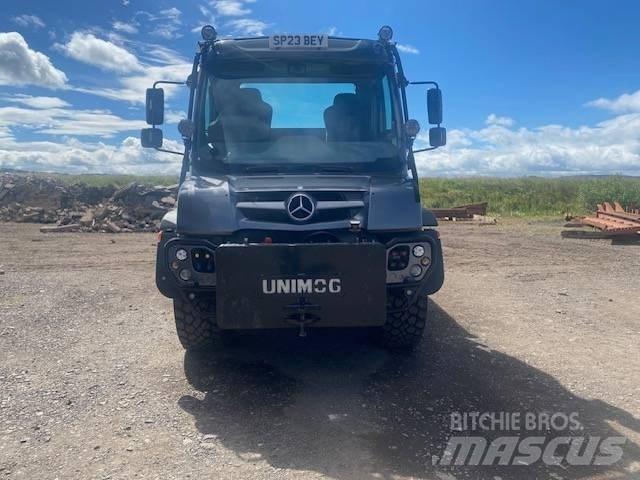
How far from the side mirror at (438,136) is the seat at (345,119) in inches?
34.0

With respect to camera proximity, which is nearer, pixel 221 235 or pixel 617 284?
pixel 221 235

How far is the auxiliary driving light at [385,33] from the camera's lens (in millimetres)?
5395

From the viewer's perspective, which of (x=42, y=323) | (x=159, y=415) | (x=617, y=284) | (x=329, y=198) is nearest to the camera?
(x=159, y=415)

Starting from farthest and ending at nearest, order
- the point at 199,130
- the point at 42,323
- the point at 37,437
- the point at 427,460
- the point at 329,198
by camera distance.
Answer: the point at 42,323, the point at 199,130, the point at 329,198, the point at 37,437, the point at 427,460

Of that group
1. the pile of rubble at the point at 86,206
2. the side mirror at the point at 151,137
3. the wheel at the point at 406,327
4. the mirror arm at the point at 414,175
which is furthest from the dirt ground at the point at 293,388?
the pile of rubble at the point at 86,206

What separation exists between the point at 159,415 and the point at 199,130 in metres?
2.43

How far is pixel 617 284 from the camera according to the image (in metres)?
8.99

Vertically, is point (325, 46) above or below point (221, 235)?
above

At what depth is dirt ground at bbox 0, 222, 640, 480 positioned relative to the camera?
345 cm

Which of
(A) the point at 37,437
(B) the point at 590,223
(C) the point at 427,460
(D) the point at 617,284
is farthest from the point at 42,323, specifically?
(B) the point at 590,223

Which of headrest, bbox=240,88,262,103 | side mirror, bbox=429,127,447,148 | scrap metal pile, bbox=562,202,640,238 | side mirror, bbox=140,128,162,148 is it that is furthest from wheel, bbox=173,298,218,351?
scrap metal pile, bbox=562,202,640,238

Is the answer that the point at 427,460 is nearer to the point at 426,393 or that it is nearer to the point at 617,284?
the point at 426,393

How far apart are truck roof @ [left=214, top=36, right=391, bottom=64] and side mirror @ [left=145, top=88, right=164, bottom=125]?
709mm

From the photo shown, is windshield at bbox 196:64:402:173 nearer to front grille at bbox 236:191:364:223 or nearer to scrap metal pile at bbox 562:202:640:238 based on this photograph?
front grille at bbox 236:191:364:223
